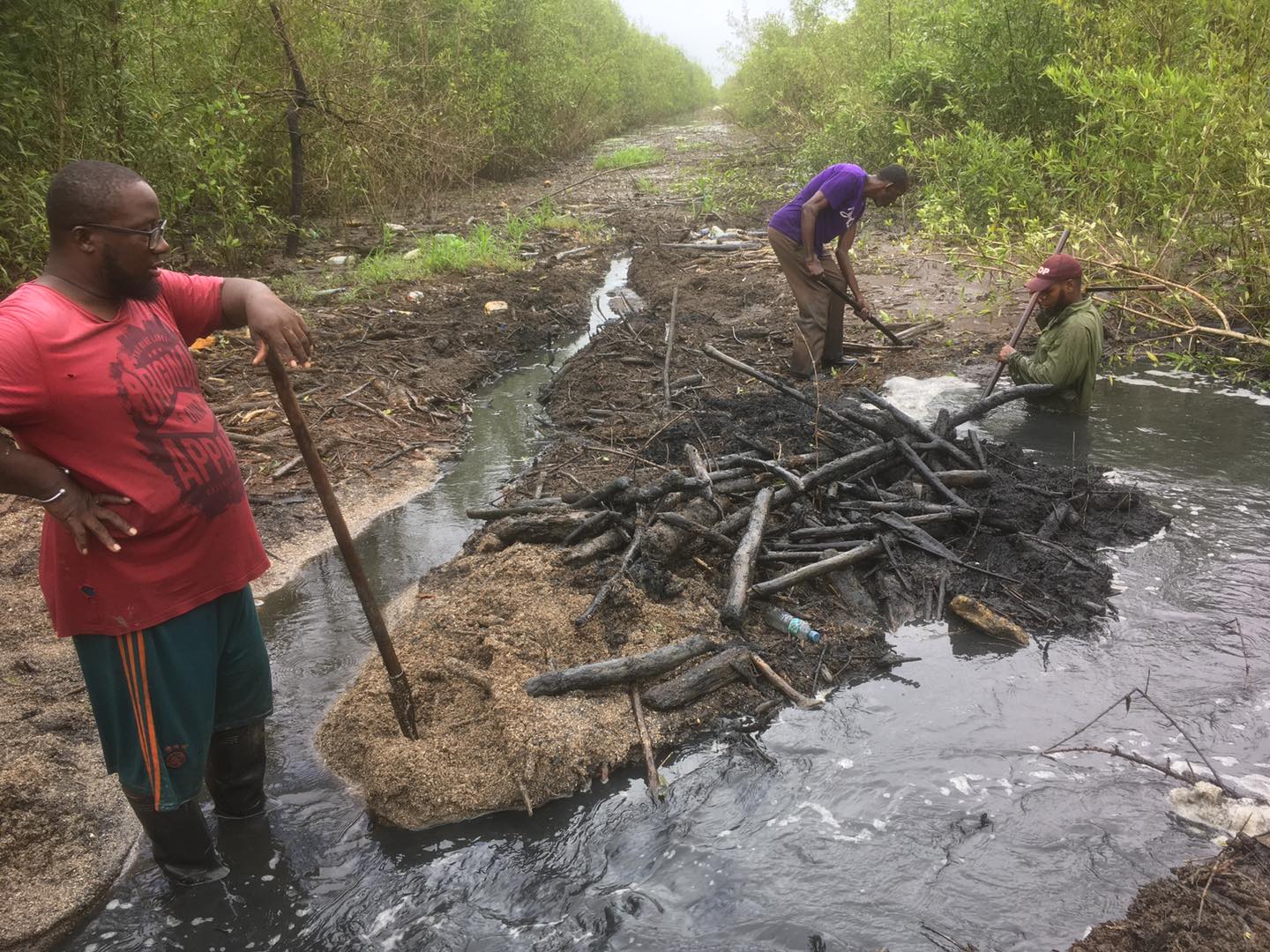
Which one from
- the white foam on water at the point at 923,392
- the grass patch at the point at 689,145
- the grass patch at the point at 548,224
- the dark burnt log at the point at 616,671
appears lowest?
the dark burnt log at the point at 616,671

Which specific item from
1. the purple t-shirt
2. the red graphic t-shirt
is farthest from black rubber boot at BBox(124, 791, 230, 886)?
the purple t-shirt

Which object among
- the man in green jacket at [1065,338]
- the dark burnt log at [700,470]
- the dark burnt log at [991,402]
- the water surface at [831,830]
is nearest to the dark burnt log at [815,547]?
the dark burnt log at [700,470]

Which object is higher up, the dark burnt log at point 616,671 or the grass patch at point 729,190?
the grass patch at point 729,190

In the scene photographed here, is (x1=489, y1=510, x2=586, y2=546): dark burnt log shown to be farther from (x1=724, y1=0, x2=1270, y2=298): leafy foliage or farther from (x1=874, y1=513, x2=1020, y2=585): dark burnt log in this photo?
(x1=724, y1=0, x2=1270, y2=298): leafy foliage

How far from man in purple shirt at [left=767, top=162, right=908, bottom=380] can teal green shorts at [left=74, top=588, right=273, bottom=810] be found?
598 centimetres

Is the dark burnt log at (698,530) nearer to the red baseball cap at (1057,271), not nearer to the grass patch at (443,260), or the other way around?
the red baseball cap at (1057,271)

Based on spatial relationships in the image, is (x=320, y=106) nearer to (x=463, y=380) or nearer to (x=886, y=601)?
(x=463, y=380)

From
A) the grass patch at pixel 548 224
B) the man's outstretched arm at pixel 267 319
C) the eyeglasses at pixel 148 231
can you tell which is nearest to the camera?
the eyeglasses at pixel 148 231

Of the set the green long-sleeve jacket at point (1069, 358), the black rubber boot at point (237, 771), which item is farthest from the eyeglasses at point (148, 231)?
the green long-sleeve jacket at point (1069, 358)

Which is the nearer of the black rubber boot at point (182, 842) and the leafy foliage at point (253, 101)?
the black rubber boot at point (182, 842)

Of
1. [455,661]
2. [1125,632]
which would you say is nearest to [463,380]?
[455,661]

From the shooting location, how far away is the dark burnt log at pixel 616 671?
12.8 feet

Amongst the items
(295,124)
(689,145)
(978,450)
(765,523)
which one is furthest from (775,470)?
(689,145)

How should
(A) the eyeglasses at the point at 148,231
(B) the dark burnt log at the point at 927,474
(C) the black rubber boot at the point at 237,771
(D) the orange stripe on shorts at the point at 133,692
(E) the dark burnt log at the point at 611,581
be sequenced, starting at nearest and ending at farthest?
(A) the eyeglasses at the point at 148,231, (D) the orange stripe on shorts at the point at 133,692, (C) the black rubber boot at the point at 237,771, (E) the dark burnt log at the point at 611,581, (B) the dark burnt log at the point at 927,474
